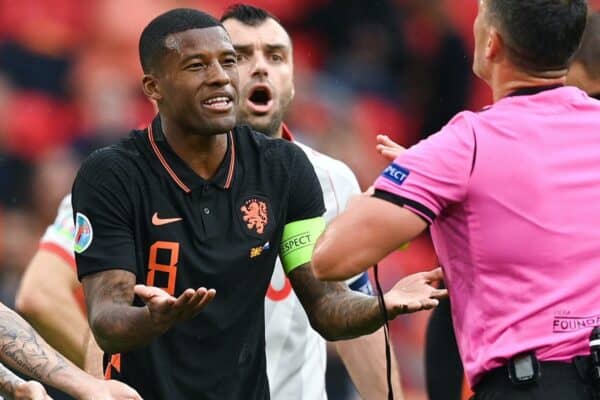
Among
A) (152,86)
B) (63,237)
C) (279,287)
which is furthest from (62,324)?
(152,86)

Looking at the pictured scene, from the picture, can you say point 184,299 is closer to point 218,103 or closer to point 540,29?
point 218,103

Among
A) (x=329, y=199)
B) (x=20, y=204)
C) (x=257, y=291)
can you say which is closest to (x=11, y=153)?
(x=20, y=204)

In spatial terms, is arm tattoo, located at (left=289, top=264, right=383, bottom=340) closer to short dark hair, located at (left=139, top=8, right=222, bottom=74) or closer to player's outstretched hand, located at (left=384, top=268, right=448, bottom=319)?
player's outstretched hand, located at (left=384, top=268, right=448, bottom=319)

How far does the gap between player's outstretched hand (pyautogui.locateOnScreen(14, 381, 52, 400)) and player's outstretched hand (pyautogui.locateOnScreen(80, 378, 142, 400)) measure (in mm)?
194

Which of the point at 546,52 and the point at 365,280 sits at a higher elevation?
the point at 546,52

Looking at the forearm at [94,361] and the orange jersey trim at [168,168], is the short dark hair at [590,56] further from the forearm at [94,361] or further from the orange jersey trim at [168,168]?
the forearm at [94,361]

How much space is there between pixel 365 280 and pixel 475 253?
2.04 meters

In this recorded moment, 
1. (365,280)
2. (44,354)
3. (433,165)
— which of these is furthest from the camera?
(365,280)

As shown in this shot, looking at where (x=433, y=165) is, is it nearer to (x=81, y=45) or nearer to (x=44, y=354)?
(x=44, y=354)

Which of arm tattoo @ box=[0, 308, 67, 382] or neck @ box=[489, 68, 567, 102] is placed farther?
arm tattoo @ box=[0, 308, 67, 382]

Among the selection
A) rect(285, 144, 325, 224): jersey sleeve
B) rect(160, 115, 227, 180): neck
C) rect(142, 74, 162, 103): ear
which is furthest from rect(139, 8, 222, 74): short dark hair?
rect(285, 144, 325, 224): jersey sleeve

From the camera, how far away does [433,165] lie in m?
3.89

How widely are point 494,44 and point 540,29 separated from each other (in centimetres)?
14

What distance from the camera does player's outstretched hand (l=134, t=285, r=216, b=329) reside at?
4102 mm
